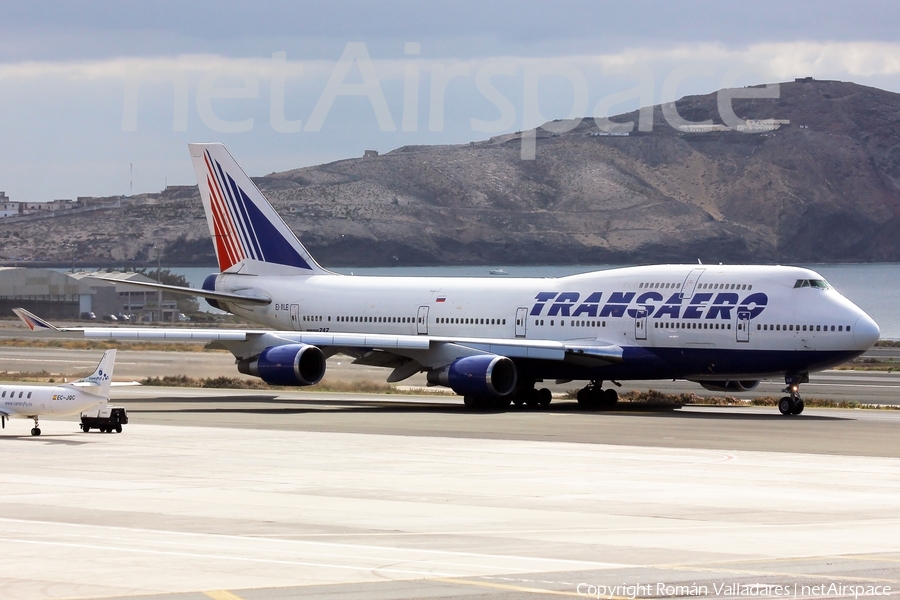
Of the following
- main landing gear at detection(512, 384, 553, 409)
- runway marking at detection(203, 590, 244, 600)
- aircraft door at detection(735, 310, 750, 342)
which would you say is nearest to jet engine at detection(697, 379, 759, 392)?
aircraft door at detection(735, 310, 750, 342)

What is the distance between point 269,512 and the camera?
21.4 m

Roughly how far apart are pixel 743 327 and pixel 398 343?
449 inches

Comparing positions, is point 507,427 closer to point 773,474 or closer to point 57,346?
point 773,474

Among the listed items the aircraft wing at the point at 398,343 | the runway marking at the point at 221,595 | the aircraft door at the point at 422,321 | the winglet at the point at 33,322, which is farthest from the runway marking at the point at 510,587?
the aircraft door at the point at 422,321

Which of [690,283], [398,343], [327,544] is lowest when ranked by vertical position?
[327,544]

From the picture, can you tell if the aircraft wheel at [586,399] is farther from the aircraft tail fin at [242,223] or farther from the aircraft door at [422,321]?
the aircraft tail fin at [242,223]

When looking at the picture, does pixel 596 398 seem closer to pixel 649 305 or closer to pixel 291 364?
pixel 649 305

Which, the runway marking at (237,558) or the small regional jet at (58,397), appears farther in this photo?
the small regional jet at (58,397)

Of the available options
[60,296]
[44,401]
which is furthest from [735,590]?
[60,296]

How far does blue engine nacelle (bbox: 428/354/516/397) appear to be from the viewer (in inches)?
1742

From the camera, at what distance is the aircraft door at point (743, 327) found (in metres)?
43.0

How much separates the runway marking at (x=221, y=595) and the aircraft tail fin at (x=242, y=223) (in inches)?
1604

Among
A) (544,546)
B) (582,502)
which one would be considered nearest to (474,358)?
(582,502)

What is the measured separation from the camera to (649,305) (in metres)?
44.9
